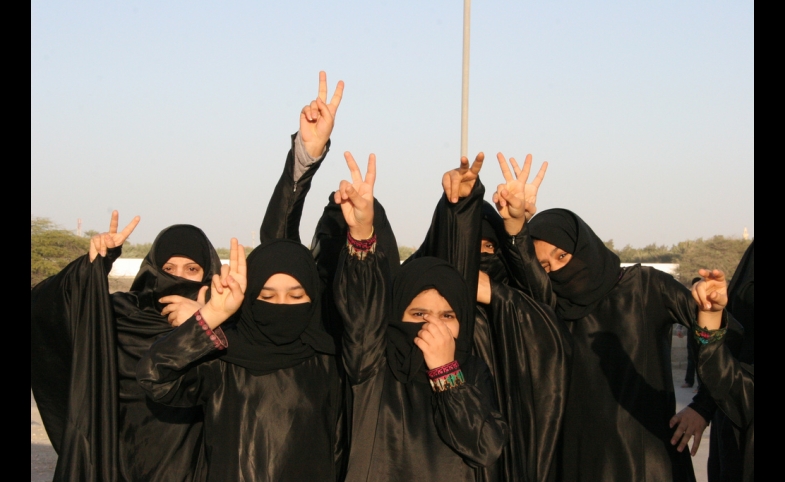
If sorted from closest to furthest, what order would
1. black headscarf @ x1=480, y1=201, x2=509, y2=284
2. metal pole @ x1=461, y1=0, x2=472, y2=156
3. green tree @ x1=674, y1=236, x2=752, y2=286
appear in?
black headscarf @ x1=480, y1=201, x2=509, y2=284 < metal pole @ x1=461, y1=0, x2=472, y2=156 < green tree @ x1=674, y1=236, x2=752, y2=286

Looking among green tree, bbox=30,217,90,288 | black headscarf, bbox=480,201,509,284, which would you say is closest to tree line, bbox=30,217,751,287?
green tree, bbox=30,217,90,288

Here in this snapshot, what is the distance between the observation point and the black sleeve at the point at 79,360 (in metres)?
3.26

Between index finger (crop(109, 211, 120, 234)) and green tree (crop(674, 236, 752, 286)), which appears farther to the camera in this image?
green tree (crop(674, 236, 752, 286))

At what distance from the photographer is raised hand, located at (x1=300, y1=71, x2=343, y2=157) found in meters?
3.60

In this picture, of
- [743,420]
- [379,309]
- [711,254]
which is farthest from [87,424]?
[711,254]

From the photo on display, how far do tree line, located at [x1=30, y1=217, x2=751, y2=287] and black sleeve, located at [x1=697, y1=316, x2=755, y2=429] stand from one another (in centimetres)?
850

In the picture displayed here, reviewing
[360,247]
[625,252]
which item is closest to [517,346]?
[360,247]

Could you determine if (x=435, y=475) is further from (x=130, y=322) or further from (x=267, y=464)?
(x=130, y=322)

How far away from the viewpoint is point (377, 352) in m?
2.78

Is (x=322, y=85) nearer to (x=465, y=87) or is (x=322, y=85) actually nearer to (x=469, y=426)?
(x=469, y=426)

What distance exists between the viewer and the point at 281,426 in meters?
2.83

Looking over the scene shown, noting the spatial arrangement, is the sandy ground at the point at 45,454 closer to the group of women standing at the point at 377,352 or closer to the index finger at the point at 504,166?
the group of women standing at the point at 377,352

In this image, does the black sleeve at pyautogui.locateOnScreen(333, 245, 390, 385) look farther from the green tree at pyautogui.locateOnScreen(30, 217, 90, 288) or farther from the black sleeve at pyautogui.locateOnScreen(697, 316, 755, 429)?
the green tree at pyautogui.locateOnScreen(30, 217, 90, 288)

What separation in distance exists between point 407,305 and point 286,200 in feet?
3.27
